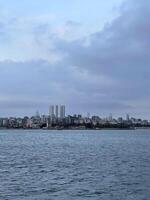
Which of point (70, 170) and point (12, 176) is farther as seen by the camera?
point (70, 170)

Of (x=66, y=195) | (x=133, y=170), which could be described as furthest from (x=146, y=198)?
(x=133, y=170)

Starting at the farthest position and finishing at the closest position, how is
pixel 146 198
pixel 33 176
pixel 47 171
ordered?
pixel 47 171 → pixel 33 176 → pixel 146 198

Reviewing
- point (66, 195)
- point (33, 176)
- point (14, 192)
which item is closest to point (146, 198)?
point (66, 195)

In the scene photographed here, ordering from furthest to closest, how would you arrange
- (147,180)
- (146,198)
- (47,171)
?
(47,171) → (147,180) → (146,198)

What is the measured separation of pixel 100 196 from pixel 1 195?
6909 millimetres

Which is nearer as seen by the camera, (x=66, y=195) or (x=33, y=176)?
(x=66, y=195)

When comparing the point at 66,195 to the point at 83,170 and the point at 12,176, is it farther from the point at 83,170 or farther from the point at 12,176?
the point at 83,170

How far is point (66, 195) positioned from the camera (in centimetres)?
3625

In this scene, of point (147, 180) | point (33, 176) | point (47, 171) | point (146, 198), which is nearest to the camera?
point (146, 198)

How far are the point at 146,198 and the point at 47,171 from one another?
2045 cm

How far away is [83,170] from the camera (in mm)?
54625

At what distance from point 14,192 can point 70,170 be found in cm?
1716

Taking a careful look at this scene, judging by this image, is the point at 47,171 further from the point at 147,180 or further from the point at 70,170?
the point at 147,180

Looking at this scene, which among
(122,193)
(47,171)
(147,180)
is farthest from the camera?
(47,171)
